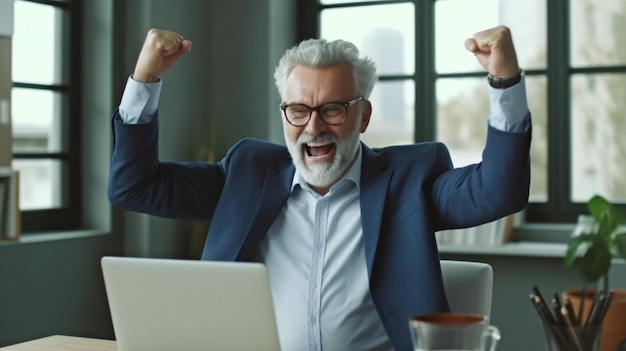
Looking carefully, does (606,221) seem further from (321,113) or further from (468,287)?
(321,113)

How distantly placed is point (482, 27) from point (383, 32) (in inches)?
22.6

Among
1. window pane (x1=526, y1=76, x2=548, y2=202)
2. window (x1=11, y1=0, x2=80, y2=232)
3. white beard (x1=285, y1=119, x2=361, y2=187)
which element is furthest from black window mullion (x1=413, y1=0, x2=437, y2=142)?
white beard (x1=285, y1=119, x2=361, y2=187)

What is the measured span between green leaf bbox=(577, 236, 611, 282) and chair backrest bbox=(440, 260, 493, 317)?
0.59 meters

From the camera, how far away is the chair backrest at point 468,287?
1981 mm

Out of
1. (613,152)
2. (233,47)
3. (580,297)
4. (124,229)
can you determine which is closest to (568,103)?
(613,152)

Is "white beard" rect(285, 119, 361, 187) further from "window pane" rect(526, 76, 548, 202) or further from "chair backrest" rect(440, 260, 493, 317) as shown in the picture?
"window pane" rect(526, 76, 548, 202)

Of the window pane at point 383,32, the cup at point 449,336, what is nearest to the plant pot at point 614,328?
the cup at point 449,336

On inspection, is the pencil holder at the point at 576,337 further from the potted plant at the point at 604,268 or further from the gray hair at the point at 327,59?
the gray hair at the point at 327,59

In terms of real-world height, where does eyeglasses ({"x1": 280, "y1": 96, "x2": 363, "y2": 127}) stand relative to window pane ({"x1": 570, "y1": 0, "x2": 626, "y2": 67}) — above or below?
below

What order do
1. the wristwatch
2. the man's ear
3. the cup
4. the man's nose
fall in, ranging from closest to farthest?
the cup → the wristwatch → the man's nose → the man's ear

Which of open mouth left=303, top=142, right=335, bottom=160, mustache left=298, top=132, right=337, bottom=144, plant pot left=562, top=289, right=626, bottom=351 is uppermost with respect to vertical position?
mustache left=298, top=132, right=337, bottom=144

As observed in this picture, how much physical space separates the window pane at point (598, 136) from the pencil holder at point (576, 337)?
320 centimetres

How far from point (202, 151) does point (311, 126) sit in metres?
2.64

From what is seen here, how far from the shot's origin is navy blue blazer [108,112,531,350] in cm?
189
